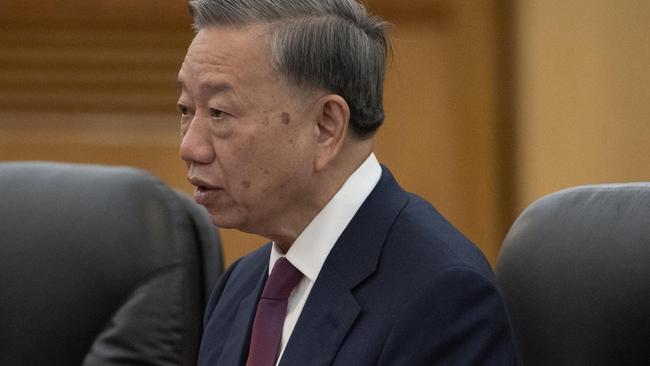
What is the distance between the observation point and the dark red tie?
4.59 feet

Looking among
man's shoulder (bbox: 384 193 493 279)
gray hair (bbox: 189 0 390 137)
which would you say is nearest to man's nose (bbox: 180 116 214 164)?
gray hair (bbox: 189 0 390 137)

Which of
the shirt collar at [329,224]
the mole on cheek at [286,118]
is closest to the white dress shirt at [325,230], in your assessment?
the shirt collar at [329,224]

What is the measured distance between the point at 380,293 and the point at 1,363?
799mm

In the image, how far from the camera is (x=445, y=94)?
265 centimetres

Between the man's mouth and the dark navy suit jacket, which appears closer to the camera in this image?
the dark navy suit jacket

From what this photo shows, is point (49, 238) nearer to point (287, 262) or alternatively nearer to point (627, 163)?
point (287, 262)

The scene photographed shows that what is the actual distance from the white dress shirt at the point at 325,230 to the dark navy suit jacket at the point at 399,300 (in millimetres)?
13

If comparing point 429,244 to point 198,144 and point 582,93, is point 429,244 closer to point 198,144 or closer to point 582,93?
point 198,144

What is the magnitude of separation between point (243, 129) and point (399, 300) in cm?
27

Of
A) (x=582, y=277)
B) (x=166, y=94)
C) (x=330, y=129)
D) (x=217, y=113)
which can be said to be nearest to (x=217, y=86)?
(x=217, y=113)

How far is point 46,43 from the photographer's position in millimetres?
2842

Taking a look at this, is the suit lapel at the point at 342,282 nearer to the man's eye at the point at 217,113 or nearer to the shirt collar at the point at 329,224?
the shirt collar at the point at 329,224

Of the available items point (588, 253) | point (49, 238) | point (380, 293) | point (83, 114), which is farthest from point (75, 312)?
point (83, 114)

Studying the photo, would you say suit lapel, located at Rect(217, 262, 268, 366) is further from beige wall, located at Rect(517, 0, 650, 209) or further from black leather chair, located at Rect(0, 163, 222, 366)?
beige wall, located at Rect(517, 0, 650, 209)
